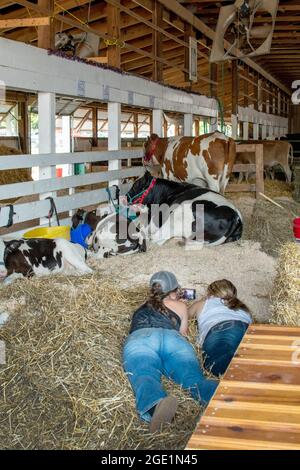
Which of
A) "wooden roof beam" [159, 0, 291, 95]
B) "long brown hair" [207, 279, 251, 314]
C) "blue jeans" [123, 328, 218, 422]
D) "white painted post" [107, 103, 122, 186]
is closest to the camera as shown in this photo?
"blue jeans" [123, 328, 218, 422]

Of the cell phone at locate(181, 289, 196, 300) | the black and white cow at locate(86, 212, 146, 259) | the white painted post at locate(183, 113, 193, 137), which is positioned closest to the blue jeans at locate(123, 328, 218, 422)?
the cell phone at locate(181, 289, 196, 300)

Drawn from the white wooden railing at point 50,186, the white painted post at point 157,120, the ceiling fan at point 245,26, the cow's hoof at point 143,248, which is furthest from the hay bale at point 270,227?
the white painted post at point 157,120

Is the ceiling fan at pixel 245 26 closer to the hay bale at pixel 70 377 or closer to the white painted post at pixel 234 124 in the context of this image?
the white painted post at pixel 234 124

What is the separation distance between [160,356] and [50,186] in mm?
3017

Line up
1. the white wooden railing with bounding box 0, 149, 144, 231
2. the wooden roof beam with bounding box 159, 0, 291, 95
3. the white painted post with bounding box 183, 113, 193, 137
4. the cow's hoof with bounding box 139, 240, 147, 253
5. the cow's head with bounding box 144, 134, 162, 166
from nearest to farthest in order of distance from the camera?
the white wooden railing with bounding box 0, 149, 144, 231, the cow's hoof with bounding box 139, 240, 147, 253, the cow's head with bounding box 144, 134, 162, 166, the wooden roof beam with bounding box 159, 0, 291, 95, the white painted post with bounding box 183, 113, 193, 137

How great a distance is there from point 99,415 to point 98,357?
0.51 metres

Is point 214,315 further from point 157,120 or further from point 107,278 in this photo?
point 157,120

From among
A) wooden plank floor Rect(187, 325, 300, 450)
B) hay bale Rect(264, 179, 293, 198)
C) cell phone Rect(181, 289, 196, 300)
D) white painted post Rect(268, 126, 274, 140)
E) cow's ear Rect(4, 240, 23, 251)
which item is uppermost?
white painted post Rect(268, 126, 274, 140)

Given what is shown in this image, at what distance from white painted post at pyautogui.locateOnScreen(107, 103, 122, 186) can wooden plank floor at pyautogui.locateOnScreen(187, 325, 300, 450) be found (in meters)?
5.35

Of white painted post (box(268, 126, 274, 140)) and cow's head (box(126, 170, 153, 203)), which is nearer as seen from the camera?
cow's head (box(126, 170, 153, 203))

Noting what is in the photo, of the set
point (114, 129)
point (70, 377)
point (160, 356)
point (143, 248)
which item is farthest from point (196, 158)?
point (70, 377)

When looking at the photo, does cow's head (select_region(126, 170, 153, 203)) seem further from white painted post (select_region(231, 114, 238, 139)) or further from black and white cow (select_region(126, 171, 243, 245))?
white painted post (select_region(231, 114, 238, 139))

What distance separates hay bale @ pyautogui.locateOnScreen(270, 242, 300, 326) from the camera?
365cm

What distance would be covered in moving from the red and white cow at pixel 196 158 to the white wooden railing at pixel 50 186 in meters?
0.94
